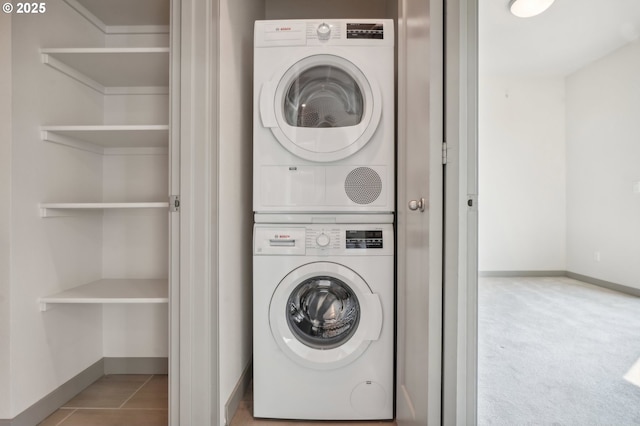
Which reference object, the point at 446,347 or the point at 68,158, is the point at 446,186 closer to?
the point at 446,347

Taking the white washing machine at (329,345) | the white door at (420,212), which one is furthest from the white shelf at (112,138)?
the white door at (420,212)

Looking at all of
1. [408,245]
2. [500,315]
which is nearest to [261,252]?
[408,245]

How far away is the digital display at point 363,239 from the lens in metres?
1.69

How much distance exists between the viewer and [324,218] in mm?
1729

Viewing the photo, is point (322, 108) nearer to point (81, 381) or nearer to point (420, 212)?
point (420, 212)

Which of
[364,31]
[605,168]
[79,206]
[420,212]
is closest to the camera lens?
[605,168]

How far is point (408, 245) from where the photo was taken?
5.07 ft

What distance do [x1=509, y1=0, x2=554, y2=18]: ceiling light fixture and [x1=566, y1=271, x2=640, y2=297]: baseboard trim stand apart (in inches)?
31.7

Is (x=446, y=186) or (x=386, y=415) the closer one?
(x=446, y=186)

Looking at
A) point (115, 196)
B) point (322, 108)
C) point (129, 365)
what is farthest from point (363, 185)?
point (129, 365)

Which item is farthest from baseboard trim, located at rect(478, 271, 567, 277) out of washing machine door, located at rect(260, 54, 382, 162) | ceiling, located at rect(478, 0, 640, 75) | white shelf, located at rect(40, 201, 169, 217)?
white shelf, located at rect(40, 201, 169, 217)

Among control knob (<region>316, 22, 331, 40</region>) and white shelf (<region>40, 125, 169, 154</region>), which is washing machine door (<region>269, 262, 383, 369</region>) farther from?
control knob (<region>316, 22, 331, 40</region>)

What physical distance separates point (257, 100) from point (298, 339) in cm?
111

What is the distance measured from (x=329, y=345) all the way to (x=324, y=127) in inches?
39.9
